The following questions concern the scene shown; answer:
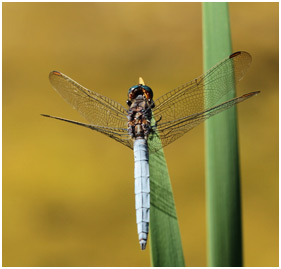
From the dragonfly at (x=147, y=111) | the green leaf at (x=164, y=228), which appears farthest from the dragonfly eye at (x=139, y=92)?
the green leaf at (x=164, y=228)

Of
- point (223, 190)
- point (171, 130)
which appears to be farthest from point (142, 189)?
point (223, 190)

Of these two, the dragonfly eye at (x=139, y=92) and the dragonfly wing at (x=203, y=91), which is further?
the dragonfly eye at (x=139, y=92)

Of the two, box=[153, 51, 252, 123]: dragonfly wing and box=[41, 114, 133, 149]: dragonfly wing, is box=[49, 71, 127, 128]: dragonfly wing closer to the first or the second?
box=[41, 114, 133, 149]: dragonfly wing

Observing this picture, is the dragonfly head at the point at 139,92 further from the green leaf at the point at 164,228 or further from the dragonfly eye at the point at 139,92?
the green leaf at the point at 164,228

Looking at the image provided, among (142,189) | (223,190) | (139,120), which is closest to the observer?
(223,190)

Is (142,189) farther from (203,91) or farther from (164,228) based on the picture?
(203,91)

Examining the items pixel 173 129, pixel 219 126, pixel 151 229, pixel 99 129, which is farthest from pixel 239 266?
pixel 99 129

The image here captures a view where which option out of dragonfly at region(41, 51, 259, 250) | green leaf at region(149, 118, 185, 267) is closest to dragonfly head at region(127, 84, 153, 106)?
dragonfly at region(41, 51, 259, 250)

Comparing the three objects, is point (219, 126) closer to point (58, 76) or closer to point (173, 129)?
point (173, 129)
